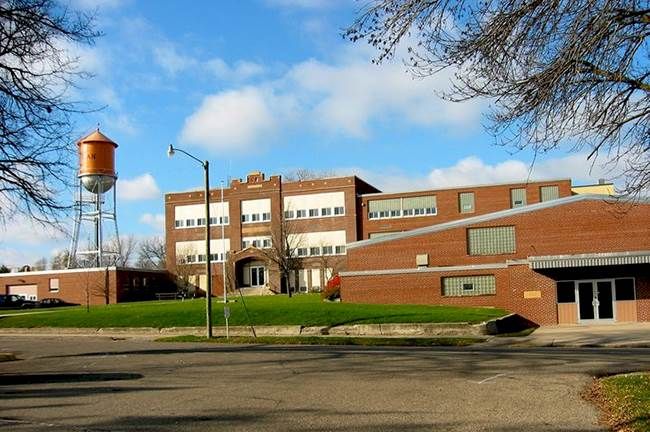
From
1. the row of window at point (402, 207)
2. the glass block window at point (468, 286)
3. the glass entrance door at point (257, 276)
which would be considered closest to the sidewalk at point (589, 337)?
the glass block window at point (468, 286)

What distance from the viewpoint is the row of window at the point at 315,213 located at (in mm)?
79688

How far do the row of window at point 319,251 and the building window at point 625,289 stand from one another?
41327 millimetres

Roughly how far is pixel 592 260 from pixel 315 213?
4570 centimetres

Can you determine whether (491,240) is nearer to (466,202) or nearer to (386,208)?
(466,202)

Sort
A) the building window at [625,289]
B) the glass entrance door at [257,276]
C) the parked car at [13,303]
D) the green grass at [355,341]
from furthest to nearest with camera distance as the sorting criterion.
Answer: the glass entrance door at [257,276], the parked car at [13,303], the building window at [625,289], the green grass at [355,341]

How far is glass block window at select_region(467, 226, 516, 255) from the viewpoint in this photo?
4503 centimetres

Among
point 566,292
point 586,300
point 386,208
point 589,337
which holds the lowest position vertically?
point 589,337

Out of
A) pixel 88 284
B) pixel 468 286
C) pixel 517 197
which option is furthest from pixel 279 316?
pixel 517 197

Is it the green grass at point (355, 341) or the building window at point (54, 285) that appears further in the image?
the building window at point (54, 285)

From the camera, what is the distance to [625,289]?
127 feet

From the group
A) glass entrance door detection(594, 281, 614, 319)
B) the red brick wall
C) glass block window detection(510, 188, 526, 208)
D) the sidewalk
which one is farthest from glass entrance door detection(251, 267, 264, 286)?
the sidewalk

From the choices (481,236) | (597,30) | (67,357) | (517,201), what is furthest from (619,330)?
(517,201)

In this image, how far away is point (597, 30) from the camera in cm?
931

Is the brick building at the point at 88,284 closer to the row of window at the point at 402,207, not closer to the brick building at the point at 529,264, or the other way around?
the row of window at the point at 402,207
